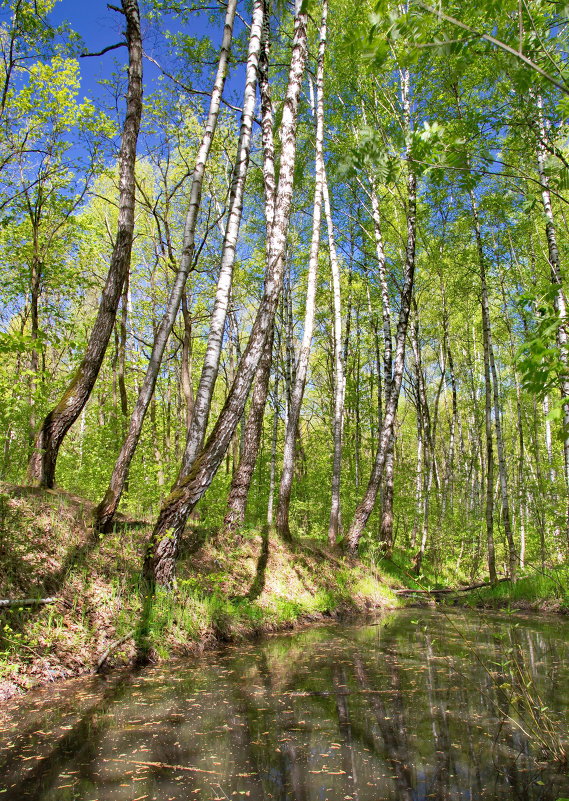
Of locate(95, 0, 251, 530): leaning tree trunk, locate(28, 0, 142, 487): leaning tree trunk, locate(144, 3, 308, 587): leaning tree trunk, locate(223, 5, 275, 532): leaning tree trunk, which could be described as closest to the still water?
locate(144, 3, 308, 587): leaning tree trunk

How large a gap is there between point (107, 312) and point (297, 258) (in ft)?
34.8

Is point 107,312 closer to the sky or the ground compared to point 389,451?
closer to the sky

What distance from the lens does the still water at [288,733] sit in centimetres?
269

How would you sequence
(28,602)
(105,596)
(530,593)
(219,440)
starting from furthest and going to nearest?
(530,593) < (219,440) < (105,596) < (28,602)

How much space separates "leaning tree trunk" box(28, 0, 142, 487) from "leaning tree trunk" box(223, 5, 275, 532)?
8.80ft

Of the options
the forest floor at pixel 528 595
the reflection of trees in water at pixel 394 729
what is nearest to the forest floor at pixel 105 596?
the reflection of trees in water at pixel 394 729

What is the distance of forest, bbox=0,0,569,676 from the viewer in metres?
3.95

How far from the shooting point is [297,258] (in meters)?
16.7

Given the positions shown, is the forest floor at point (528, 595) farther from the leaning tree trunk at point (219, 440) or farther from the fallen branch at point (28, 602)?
the fallen branch at point (28, 602)

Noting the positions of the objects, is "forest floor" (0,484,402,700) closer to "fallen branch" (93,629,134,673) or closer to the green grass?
"fallen branch" (93,629,134,673)

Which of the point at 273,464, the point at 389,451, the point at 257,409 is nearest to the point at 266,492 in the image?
the point at 273,464

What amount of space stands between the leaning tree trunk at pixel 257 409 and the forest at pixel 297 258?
6 centimetres

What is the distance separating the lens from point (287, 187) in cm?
804

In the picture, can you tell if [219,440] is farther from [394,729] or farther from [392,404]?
[392,404]
